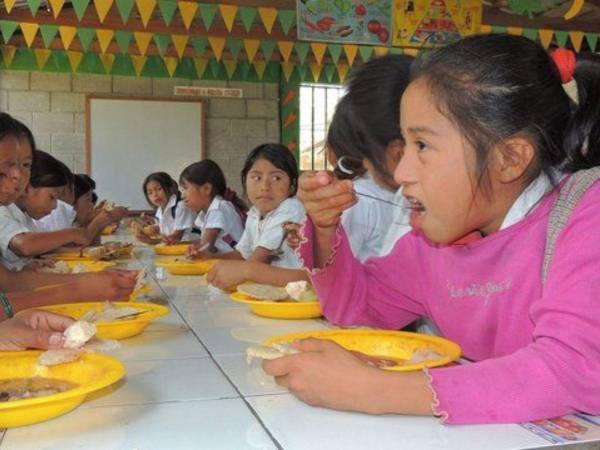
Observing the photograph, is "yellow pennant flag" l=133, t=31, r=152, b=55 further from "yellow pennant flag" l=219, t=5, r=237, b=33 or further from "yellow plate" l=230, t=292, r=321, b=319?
"yellow plate" l=230, t=292, r=321, b=319

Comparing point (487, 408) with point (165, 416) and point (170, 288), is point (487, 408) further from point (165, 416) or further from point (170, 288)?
point (170, 288)

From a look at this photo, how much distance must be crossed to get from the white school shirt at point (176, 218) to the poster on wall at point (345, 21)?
1.80 meters

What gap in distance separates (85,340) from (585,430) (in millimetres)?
702

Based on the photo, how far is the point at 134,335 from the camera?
1234 millimetres

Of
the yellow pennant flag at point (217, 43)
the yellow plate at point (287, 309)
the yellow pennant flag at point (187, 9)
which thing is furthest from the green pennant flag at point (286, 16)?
the yellow plate at point (287, 309)

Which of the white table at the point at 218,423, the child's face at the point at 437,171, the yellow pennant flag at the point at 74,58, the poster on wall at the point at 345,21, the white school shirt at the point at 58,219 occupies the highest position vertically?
the yellow pennant flag at the point at 74,58

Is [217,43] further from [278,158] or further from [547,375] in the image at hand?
[547,375]

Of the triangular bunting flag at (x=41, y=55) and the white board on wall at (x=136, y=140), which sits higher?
the triangular bunting flag at (x=41, y=55)

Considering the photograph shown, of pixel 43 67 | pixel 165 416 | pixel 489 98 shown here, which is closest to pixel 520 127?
pixel 489 98

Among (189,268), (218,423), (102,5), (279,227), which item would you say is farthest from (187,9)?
(218,423)

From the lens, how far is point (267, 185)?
293cm

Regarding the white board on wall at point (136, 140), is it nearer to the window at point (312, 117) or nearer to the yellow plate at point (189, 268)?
the window at point (312, 117)

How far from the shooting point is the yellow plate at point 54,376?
0.71 metres

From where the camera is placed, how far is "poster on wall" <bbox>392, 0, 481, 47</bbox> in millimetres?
4285
